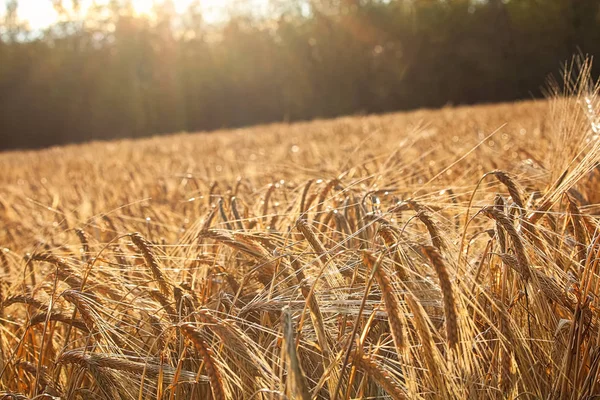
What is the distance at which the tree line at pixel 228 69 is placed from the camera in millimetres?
25672

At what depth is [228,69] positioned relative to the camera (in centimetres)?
2806

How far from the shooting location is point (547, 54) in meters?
17.8

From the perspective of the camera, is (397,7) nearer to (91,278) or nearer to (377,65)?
(377,65)

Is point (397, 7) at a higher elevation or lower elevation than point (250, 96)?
higher

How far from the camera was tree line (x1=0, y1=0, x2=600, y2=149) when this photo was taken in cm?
2567

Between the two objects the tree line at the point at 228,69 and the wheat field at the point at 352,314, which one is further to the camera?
the tree line at the point at 228,69

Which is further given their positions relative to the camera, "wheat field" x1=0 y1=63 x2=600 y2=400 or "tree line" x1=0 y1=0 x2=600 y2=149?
"tree line" x1=0 y1=0 x2=600 y2=149

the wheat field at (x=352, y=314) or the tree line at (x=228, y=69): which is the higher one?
the tree line at (x=228, y=69)

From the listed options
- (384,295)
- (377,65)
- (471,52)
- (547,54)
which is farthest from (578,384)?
(377,65)

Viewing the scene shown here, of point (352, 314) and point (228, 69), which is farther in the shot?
point (228, 69)

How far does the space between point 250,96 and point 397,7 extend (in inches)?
293

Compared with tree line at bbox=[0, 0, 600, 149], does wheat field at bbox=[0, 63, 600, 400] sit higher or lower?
lower

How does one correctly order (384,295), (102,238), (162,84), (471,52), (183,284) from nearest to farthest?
(384,295)
(183,284)
(102,238)
(471,52)
(162,84)

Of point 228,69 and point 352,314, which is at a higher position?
point 228,69
